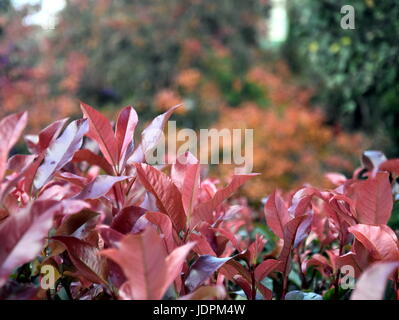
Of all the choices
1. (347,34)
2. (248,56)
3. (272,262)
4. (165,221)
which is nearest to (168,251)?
(165,221)

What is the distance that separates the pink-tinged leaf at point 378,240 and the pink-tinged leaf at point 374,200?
7cm

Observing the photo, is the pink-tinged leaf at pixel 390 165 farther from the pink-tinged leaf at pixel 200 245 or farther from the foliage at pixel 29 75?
the foliage at pixel 29 75

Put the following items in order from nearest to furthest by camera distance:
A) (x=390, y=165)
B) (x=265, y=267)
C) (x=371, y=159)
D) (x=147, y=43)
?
1. (x=265, y=267)
2. (x=390, y=165)
3. (x=371, y=159)
4. (x=147, y=43)

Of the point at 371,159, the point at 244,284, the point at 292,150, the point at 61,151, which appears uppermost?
the point at 61,151

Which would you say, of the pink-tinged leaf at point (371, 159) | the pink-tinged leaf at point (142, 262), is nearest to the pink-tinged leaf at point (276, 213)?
the pink-tinged leaf at point (142, 262)

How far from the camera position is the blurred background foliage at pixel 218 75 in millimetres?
4617

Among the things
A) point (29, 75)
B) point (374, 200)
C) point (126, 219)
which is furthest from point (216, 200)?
point (29, 75)

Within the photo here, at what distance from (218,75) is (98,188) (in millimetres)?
6705

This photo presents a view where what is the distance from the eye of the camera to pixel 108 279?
68 cm

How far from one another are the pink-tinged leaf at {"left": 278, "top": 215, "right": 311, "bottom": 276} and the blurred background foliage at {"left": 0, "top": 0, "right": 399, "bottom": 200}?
3.13 meters

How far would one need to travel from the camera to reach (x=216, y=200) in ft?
2.59

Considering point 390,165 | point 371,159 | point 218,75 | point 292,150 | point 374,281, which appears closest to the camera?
point 374,281

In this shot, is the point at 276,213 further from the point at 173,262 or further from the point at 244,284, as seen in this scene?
the point at 173,262
